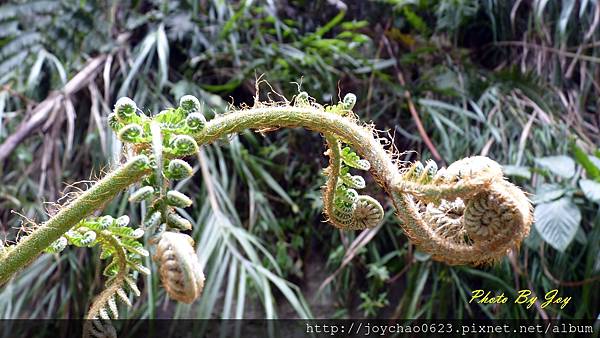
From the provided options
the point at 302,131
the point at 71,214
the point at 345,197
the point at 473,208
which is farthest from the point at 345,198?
the point at 302,131

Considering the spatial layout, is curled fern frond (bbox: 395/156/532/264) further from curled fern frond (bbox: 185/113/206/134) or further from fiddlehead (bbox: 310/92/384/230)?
curled fern frond (bbox: 185/113/206/134)

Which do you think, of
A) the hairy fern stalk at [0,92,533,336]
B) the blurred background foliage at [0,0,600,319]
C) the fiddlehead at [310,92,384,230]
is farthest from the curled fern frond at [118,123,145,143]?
the blurred background foliage at [0,0,600,319]

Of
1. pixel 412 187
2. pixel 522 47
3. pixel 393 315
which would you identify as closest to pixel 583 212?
pixel 393 315

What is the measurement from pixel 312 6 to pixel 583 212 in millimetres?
1163

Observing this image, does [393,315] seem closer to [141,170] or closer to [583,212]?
[583,212]

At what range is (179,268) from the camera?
1.12ft

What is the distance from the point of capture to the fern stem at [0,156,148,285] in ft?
1.33

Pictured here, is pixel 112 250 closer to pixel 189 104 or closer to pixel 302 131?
pixel 189 104

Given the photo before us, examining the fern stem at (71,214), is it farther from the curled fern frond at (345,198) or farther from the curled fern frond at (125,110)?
the curled fern frond at (345,198)

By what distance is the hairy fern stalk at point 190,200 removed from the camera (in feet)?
1.32

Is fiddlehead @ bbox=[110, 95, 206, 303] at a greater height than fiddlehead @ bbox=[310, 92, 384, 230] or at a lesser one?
greater

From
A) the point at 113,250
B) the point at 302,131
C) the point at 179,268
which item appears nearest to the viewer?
the point at 179,268

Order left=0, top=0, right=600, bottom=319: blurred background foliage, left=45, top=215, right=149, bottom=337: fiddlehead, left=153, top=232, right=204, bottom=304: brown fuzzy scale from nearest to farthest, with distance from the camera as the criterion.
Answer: left=153, top=232, right=204, bottom=304: brown fuzzy scale, left=45, top=215, right=149, bottom=337: fiddlehead, left=0, top=0, right=600, bottom=319: blurred background foliage

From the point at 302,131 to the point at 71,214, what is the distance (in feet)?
4.67
